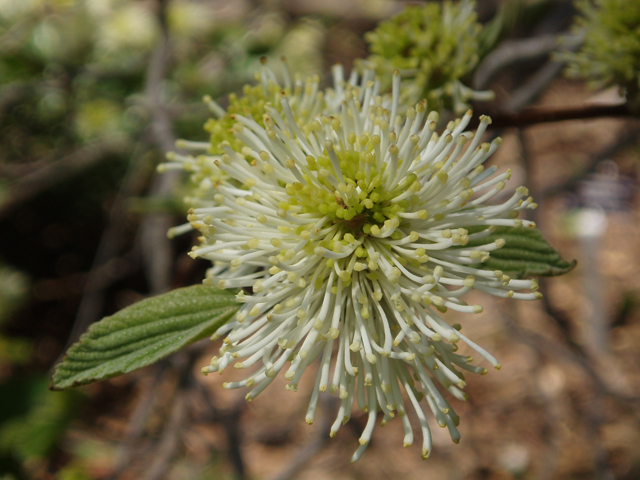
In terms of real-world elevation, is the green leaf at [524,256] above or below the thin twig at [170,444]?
above

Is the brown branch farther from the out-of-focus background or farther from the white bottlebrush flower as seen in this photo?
the out-of-focus background

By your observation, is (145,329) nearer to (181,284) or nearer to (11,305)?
(181,284)

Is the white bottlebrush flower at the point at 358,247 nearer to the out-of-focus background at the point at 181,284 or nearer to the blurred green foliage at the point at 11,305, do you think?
the out-of-focus background at the point at 181,284

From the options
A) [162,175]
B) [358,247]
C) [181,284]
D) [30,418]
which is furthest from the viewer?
[162,175]

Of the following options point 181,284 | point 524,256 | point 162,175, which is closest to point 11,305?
point 162,175

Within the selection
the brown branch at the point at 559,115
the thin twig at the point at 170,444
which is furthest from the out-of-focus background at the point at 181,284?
the brown branch at the point at 559,115
